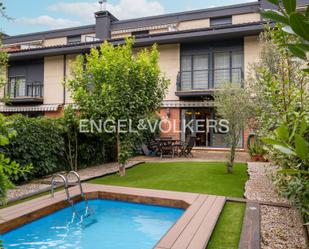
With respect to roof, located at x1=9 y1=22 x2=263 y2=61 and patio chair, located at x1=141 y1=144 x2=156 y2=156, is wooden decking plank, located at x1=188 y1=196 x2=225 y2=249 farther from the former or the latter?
roof, located at x1=9 y1=22 x2=263 y2=61

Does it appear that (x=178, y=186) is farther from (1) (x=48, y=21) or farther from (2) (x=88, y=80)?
(1) (x=48, y=21)

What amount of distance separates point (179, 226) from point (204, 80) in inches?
645

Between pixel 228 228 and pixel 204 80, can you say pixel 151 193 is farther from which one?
pixel 204 80

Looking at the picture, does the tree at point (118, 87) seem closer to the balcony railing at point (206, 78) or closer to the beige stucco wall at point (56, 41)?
the balcony railing at point (206, 78)

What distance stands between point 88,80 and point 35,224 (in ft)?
21.2

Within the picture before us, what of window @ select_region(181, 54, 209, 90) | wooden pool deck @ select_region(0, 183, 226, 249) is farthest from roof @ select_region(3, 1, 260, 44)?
wooden pool deck @ select_region(0, 183, 226, 249)

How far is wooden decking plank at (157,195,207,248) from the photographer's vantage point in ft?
16.8

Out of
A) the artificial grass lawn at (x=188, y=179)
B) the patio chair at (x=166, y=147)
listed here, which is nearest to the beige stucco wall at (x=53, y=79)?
the patio chair at (x=166, y=147)

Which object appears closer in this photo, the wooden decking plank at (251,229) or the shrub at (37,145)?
the wooden decking plank at (251,229)

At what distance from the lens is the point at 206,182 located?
392 inches

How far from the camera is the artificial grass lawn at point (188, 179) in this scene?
909 cm

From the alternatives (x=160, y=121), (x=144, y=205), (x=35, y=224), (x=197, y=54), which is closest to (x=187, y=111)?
(x=160, y=121)

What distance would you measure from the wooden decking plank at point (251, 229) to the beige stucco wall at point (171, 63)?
51.2 feet


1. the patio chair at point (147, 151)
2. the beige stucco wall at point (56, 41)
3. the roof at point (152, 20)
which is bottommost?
the patio chair at point (147, 151)
